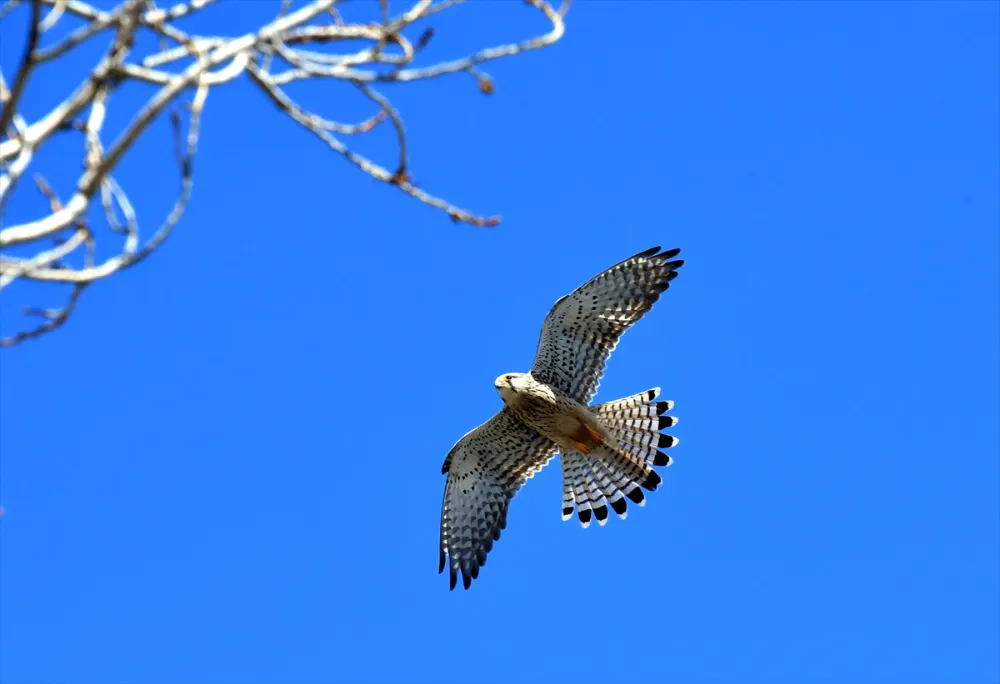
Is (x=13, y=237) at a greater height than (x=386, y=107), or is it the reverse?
(x=386, y=107)

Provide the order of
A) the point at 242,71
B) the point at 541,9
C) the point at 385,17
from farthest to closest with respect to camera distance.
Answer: the point at 541,9, the point at 385,17, the point at 242,71

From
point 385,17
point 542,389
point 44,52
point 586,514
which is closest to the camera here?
point 44,52

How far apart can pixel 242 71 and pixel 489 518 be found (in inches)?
279

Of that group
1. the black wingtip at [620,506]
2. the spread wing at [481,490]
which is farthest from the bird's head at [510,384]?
the black wingtip at [620,506]

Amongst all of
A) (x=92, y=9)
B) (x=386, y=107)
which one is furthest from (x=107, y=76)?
(x=386, y=107)

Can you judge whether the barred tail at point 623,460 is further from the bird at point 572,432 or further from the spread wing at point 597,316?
the spread wing at point 597,316

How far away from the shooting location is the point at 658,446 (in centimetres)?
964

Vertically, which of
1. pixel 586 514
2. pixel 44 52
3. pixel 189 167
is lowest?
pixel 189 167

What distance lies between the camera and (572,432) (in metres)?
9.61

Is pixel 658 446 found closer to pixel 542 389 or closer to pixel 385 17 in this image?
pixel 542 389

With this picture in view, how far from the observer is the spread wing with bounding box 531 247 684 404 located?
9.27 m

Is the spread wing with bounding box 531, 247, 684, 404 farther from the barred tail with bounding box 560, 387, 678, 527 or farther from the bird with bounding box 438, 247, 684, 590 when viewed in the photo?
the barred tail with bounding box 560, 387, 678, 527

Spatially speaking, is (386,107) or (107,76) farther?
(386,107)

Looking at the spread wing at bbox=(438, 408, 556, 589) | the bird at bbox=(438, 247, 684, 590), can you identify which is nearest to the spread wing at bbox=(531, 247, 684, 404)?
the bird at bbox=(438, 247, 684, 590)
